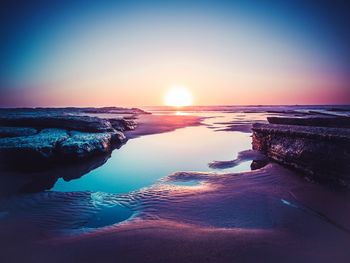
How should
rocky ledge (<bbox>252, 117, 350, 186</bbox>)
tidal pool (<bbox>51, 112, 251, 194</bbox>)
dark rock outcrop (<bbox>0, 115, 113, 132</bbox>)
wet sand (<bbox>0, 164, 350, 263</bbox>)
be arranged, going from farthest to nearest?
dark rock outcrop (<bbox>0, 115, 113, 132</bbox>) → tidal pool (<bbox>51, 112, 251, 194</bbox>) → rocky ledge (<bbox>252, 117, 350, 186</bbox>) → wet sand (<bbox>0, 164, 350, 263</bbox>)

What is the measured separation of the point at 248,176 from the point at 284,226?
269 centimetres

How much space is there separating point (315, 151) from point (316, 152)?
55 mm

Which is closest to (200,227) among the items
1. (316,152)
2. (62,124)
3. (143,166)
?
(316,152)

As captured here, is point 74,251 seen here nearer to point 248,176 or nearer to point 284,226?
point 284,226

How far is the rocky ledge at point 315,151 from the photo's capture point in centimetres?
438

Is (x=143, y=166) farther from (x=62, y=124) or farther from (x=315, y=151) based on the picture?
(x=62, y=124)

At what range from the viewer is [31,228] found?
343cm

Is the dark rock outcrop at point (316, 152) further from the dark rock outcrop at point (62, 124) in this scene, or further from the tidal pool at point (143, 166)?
the dark rock outcrop at point (62, 124)

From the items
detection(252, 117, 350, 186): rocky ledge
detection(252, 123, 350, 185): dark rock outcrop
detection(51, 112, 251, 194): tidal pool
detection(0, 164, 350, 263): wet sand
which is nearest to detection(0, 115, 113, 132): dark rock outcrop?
detection(51, 112, 251, 194): tidal pool

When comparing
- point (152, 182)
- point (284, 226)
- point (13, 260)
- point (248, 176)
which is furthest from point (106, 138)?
point (284, 226)

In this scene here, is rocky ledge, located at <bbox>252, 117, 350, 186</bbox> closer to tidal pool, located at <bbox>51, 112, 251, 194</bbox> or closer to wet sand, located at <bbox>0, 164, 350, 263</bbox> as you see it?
wet sand, located at <bbox>0, 164, 350, 263</bbox>

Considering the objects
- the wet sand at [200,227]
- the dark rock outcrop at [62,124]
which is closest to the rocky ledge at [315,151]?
the wet sand at [200,227]

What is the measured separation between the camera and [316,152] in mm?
5066

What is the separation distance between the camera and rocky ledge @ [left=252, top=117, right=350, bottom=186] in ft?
14.4
